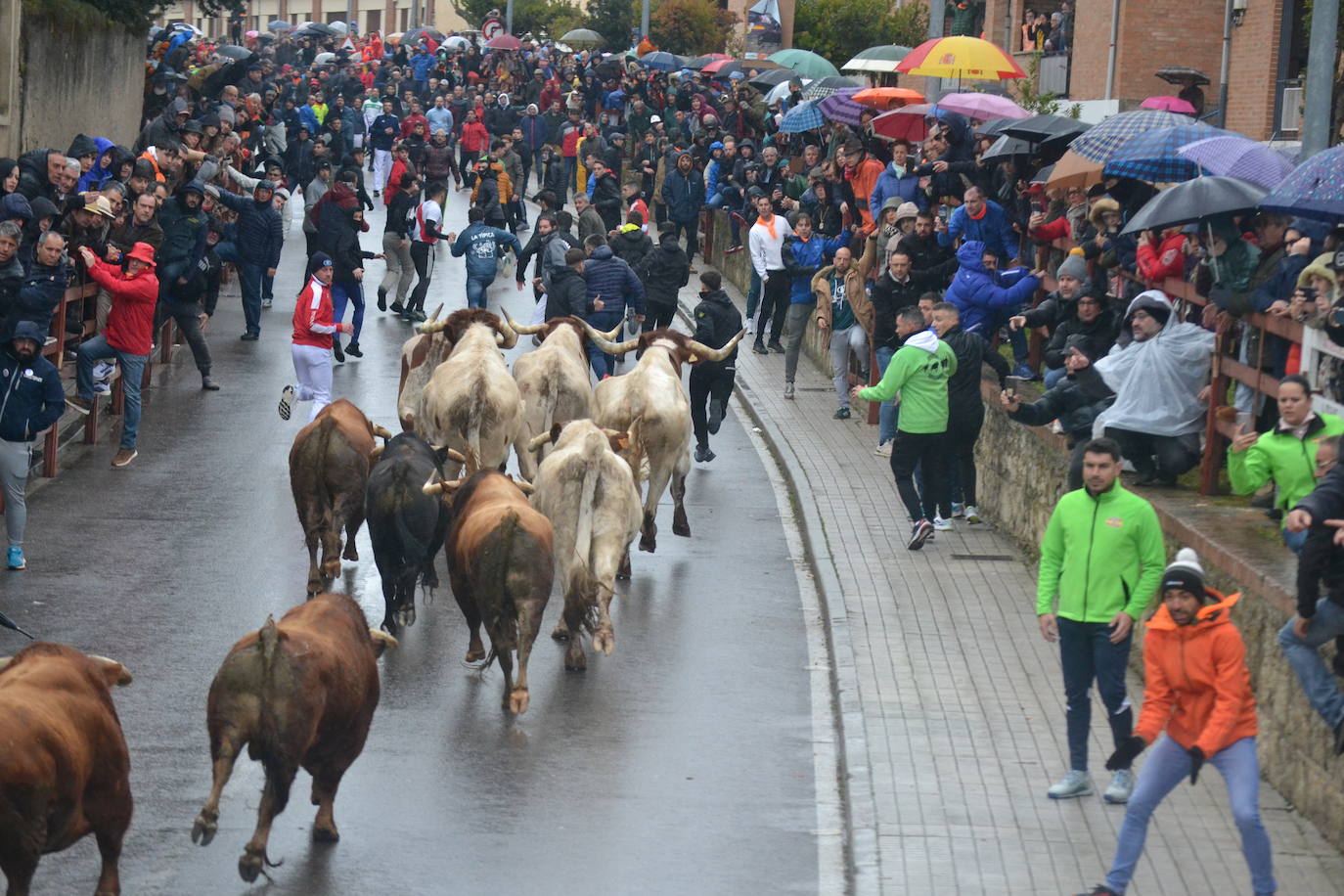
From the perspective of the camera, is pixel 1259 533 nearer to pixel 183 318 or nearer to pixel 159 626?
pixel 159 626

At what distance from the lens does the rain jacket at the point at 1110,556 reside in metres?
9.44

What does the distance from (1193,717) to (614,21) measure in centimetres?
5517

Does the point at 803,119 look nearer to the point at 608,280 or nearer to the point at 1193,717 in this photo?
the point at 608,280

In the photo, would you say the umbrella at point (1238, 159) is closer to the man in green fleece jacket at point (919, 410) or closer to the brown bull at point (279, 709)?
the man in green fleece jacket at point (919, 410)

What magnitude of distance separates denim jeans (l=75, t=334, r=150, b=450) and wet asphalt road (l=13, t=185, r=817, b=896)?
1.32 feet

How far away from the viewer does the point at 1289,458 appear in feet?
33.9

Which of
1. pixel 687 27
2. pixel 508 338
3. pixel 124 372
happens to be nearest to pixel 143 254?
pixel 124 372

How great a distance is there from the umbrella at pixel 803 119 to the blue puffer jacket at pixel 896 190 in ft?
14.5

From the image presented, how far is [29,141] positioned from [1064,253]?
14.4m

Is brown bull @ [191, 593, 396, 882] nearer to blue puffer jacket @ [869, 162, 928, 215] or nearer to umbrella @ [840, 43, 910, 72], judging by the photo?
blue puffer jacket @ [869, 162, 928, 215]

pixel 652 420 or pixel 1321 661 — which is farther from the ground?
pixel 652 420

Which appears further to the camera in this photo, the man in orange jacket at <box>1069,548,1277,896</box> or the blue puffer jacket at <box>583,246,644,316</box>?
the blue puffer jacket at <box>583,246,644,316</box>

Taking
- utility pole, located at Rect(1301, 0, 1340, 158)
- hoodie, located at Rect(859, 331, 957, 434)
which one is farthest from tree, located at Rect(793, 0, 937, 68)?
utility pole, located at Rect(1301, 0, 1340, 158)

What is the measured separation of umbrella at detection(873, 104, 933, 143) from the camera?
24.2 m
